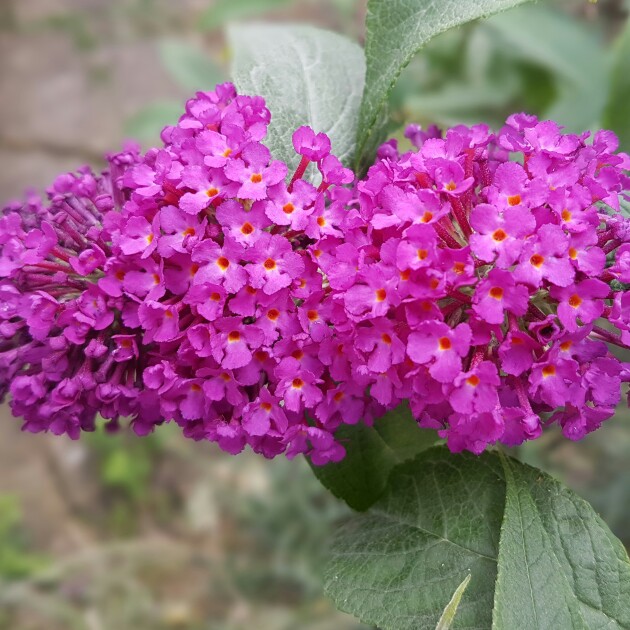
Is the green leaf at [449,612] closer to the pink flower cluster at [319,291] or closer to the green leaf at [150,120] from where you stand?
the pink flower cluster at [319,291]

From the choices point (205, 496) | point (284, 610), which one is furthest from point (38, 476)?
point (284, 610)

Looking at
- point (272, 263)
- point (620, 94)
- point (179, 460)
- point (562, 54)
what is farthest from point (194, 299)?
point (179, 460)

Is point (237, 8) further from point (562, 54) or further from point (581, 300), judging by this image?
point (581, 300)

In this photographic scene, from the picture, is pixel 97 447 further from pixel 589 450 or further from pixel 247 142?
pixel 247 142

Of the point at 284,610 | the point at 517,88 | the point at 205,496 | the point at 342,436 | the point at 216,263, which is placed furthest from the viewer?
the point at 205,496

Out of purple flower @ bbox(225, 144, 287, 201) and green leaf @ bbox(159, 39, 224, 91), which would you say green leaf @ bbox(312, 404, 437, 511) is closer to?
purple flower @ bbox(225, 144, 287, 201)
